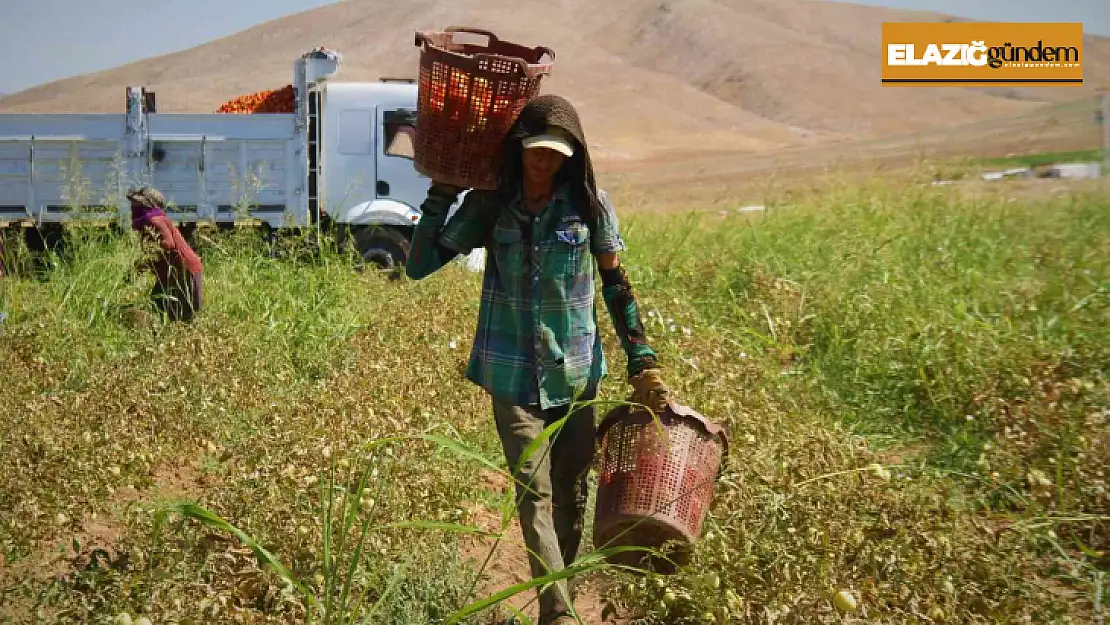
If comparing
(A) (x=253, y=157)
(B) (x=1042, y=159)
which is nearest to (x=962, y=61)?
(B) (x=1042, y=159)

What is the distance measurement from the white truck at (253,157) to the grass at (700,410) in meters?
3.08

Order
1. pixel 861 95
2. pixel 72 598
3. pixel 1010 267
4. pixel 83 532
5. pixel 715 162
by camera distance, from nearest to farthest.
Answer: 1. pixel 72 598
2. pixel 83 532
3. pixel 1010 267
4. pixel 715 162
5. pixel 861 95

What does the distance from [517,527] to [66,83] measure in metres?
84.1

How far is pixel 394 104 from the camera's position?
38.9 ft

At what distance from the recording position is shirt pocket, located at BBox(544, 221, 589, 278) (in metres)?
3.14

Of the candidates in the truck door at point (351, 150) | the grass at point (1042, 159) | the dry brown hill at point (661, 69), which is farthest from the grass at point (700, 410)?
the dry brown hill at point (661, 69)

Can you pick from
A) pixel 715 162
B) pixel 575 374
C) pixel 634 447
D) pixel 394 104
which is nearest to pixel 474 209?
pixel 575 374

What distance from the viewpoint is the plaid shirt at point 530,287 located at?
314 cm

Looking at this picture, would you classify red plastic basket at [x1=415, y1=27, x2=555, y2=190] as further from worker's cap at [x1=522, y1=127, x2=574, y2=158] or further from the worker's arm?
the worker's arm

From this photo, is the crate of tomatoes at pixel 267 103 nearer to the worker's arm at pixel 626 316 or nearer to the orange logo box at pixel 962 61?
the worker's arm at pixel 626 316

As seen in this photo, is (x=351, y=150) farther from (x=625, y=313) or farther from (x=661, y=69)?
(x=661, y=69)

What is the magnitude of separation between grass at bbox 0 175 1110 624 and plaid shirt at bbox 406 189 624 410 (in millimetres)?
523

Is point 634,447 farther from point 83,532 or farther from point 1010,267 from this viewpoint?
point 1010,267

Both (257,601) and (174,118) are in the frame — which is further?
(174,118)
